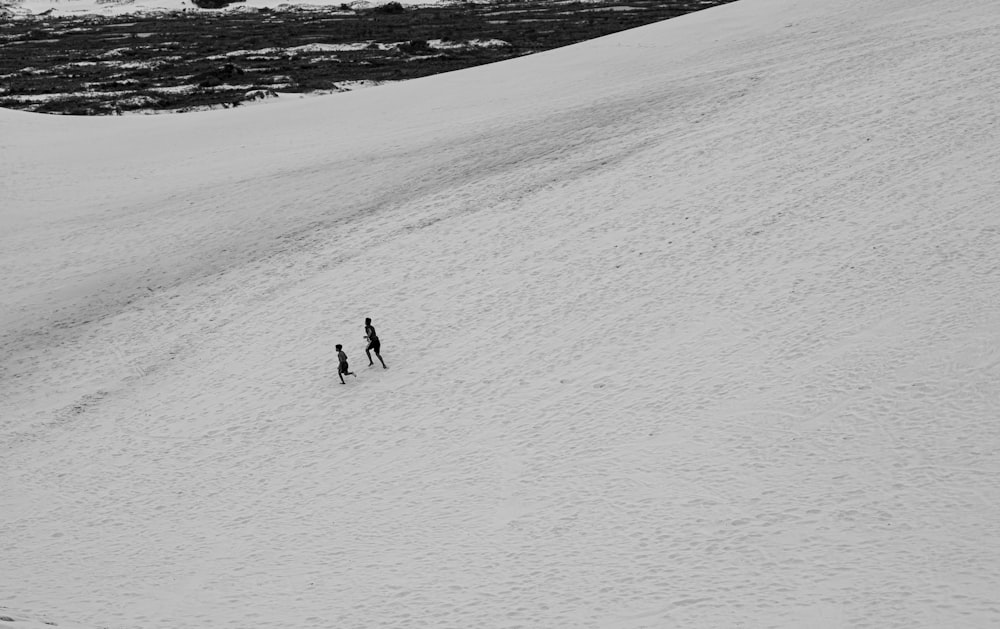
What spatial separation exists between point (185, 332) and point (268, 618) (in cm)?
1206

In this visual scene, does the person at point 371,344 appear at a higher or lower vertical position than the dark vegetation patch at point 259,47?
lower

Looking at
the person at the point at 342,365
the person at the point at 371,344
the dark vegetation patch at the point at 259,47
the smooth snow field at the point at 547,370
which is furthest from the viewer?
the dark vegetation patch at the point at 259,47

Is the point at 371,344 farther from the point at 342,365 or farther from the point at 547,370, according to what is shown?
the point at 547,370

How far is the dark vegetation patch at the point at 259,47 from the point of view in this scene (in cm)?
5672

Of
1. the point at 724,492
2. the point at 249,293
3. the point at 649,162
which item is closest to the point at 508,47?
the point at 649,162

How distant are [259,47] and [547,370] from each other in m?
70.8

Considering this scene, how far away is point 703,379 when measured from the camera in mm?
15773

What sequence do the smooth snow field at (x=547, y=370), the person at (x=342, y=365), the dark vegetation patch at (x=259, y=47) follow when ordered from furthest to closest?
the dark vegetation patch at (x=259, y=47), the person at (x=342, y=365), the smooth snow field at (x=547, y=370)

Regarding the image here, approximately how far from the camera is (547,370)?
17.3 m

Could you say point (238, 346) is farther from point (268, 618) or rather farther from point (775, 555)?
point (775, 555)

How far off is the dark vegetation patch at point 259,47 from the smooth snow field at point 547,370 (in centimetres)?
2563

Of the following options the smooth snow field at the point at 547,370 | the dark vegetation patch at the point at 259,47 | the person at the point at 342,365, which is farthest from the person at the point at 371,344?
the dark vegetation patch at the point at 259,47

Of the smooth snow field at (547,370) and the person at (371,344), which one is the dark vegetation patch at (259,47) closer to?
the smooth snow field at (547,370)

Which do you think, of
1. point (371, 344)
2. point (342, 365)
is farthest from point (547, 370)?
point (342, 365)
